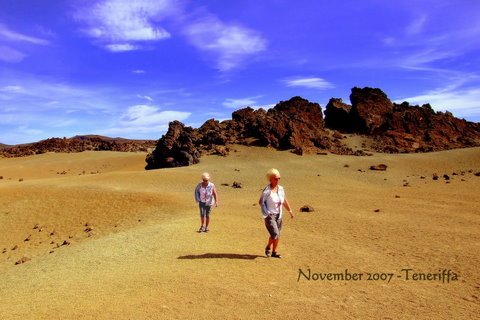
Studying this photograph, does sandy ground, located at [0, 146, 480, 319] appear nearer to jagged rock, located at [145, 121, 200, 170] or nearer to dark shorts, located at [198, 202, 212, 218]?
dark shorts, located at [198, 202, 212, 218]

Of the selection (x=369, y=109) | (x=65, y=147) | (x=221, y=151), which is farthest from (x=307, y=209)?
(x=65, y=147)

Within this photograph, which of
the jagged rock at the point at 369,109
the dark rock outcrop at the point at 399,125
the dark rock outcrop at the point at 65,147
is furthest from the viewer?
the dark rock outcrop at the point at 65,147

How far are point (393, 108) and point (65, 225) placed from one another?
37131mm

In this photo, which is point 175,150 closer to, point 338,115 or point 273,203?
point 273,203

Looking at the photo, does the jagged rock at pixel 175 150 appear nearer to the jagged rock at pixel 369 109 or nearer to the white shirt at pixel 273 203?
the white shirt at pixel 273 203

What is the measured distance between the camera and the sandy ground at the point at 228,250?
6.04 meters

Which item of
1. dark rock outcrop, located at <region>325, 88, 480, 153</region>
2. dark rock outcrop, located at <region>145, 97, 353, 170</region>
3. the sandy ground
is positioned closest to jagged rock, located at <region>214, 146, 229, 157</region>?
dark rock outcrop, located at <region>145, 97, 353, 170</region>

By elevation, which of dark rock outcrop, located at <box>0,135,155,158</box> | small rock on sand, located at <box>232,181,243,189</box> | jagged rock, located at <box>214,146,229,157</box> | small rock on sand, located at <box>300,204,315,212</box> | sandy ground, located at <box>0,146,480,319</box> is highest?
dark rock outcrop, located at <box>0,135,155,158</box>

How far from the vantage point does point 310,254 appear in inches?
345

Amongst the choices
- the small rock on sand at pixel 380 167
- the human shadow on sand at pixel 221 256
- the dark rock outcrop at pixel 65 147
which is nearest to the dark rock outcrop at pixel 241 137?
the small rock on sand at pixel 380 167

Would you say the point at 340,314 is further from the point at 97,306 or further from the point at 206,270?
the point at 97,306

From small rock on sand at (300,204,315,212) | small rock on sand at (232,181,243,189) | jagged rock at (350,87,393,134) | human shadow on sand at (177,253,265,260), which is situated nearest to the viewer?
human shadow on sand at (177,253,265,260)

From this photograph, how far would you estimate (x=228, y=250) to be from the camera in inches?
353

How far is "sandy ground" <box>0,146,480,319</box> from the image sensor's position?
238 inches
